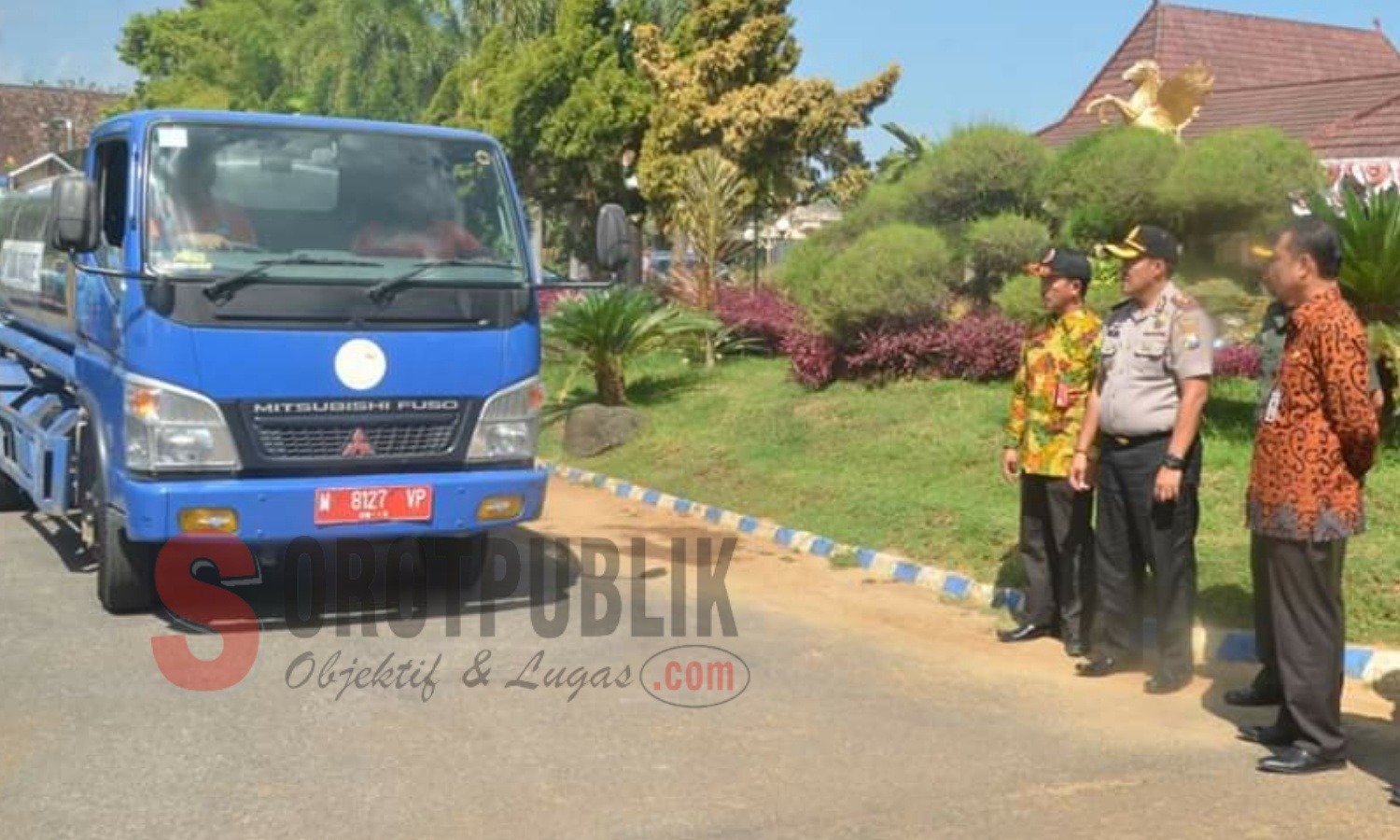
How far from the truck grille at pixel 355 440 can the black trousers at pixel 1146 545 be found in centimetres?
314

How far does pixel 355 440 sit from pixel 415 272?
Answer: 88 cm

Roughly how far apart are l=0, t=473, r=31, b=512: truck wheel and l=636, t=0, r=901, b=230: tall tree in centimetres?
1201

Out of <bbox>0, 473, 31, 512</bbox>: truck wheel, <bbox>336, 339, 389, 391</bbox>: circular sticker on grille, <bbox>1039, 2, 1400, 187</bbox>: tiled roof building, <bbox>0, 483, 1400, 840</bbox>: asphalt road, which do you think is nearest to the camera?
<bbox>0, 483, 1400, 840</bbox>: asphalt road

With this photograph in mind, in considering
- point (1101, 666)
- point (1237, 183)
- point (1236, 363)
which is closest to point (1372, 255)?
point (1236, 363)

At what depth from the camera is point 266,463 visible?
6.80m

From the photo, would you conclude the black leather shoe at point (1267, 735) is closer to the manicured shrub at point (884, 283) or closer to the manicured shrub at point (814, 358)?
the manicured shrub at point (884, 283)

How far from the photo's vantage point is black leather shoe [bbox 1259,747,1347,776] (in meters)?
5.18

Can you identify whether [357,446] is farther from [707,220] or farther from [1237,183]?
[707,220]

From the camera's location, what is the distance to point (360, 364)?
6.93 metres

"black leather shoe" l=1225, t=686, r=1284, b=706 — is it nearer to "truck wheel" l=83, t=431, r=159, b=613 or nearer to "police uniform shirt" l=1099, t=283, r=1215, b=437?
"police uniform shirt" l=1099, t=283, r=1215, b=437

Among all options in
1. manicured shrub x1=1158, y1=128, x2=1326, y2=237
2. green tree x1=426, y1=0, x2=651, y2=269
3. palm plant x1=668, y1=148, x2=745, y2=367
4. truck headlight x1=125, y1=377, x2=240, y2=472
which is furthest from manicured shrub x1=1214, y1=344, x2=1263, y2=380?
green tree x1=426, y1=0, x2=651, y2=269

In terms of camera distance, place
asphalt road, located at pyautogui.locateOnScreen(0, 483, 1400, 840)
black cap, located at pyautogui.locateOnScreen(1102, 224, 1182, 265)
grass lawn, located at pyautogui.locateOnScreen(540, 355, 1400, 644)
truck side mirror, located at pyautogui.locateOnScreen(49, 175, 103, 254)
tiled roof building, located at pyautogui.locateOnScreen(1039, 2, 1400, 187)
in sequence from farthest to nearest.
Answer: tiled roof building, located at pyautogui.locateOnScreen(1039, 2, 1400, 187)
grass lawn, located at pyautogui.locateOnScreen(540, 355, 1400, 644)
truck side mirror, located at pyautogui.locateOnScreen(49, 175, 103, 254)
black cap, located at pyautogui.locateOnScreen(1102, 224, 1182, 265)
asphalt road, located at pyautogui.locateOnScreen(0, 483, 1400, 840)

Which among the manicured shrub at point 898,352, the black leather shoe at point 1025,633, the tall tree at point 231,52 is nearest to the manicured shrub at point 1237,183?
the manicured shrub at point 898,352

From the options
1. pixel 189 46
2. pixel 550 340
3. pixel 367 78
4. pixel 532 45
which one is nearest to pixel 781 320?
pixel 550 340
